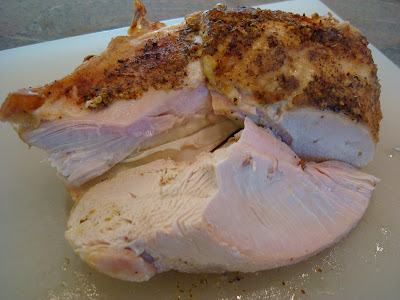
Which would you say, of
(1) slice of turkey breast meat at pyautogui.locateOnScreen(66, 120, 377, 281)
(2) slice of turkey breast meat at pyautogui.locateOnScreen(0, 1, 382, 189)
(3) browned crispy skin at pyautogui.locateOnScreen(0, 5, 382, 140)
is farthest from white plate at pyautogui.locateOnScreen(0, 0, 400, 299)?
(3) browned crispy skin at pyautogui.locateOnScreen(0, 5, 382, 140)

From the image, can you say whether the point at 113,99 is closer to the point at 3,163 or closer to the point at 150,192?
the point at 150,192

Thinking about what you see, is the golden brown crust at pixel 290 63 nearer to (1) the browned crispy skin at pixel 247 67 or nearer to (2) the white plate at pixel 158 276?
(1) the browned crispy skin at pixel 247 67

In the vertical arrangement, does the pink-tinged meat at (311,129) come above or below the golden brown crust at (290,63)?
below

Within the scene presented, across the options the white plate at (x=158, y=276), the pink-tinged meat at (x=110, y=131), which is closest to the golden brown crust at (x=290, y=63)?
the pink-tinged meat at (x=110, y=131)

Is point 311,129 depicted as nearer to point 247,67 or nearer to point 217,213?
point 247,67

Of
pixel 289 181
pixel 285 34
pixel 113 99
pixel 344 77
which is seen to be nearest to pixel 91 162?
pixel 113 99

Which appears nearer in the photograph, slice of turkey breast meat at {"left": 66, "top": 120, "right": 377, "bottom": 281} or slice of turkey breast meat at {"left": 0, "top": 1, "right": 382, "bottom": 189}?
slice of turkey breast meat at {"left": 66, "top": 120, "right": 377, "bottom": 281}

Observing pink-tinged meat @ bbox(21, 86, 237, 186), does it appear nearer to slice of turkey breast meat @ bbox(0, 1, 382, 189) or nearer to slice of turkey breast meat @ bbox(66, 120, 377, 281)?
slice of turkey breast meat @ bbox(0, 1, 382, 189)
